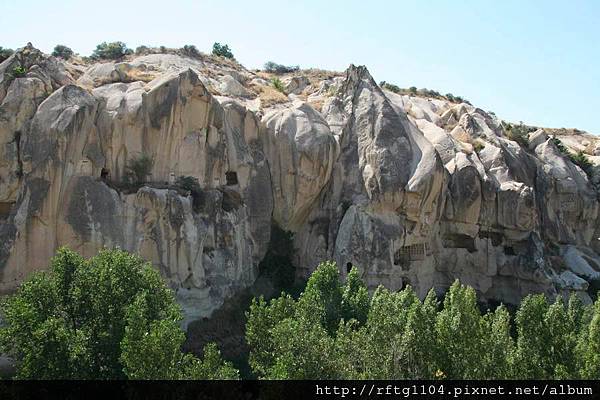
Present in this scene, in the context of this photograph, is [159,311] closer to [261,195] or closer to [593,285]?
[261,195]

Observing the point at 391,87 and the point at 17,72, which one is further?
the point at 391,87

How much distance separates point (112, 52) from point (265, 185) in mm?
16771

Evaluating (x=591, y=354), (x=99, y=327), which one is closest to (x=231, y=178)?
(x=99, y=327)

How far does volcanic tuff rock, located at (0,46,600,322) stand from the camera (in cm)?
2298

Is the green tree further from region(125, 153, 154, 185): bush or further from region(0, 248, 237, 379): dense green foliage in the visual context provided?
region(125, 153, 154, 185): bush

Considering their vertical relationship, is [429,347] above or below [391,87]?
below

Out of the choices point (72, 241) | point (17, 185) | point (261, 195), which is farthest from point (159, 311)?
point (261, 195)

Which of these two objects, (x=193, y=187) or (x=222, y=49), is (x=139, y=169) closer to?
(x=193, y=187)

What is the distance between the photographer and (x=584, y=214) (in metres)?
37.4

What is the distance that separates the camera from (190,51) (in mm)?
38281

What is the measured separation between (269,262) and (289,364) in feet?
46.6

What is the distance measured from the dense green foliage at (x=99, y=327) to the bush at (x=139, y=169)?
285 inches

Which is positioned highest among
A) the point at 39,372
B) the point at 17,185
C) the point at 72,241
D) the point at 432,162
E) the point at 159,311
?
the point at 432,162

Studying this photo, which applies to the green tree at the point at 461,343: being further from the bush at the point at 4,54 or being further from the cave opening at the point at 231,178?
the bush at the point at 4,54
